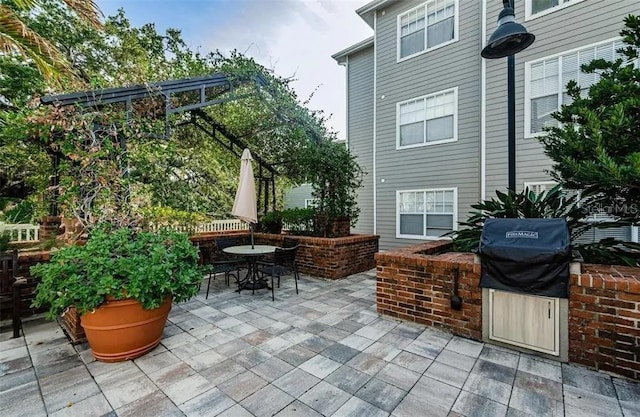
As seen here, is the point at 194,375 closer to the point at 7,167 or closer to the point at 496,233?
the point at 496,233

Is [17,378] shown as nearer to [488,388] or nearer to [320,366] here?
[320,366]

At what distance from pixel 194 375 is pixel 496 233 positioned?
3.34 m

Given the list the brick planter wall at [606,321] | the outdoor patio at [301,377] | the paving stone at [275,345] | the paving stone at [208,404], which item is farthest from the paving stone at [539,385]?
the paving stone at [208,404]

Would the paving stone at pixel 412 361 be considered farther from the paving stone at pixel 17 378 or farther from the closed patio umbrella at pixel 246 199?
the closed patio umbrella at pixel 246 199

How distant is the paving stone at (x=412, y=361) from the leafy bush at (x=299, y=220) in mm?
4799

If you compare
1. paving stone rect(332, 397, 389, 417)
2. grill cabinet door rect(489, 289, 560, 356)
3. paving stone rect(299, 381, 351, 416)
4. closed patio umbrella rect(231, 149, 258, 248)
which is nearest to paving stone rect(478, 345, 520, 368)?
grill cabinet door rect(489, 289, 560, 356)

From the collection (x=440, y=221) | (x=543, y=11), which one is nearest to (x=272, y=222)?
(x=440, y=221)

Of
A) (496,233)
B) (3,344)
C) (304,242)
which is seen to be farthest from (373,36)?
(3,344)

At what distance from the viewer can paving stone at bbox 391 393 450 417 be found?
6.74 ft

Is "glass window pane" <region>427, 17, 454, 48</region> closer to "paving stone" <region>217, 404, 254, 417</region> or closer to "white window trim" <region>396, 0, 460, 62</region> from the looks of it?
"white window trim" <region>396, 0, 460, 62</region>

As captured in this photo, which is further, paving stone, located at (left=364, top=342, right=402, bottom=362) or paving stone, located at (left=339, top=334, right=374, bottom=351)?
paving stone, located at (left=339, top=334, right=374, bottom=351)

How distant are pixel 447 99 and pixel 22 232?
1027cm

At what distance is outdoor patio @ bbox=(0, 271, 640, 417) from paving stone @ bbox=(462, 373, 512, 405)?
0.01 m

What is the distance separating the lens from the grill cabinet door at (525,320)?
2795 millimetres
